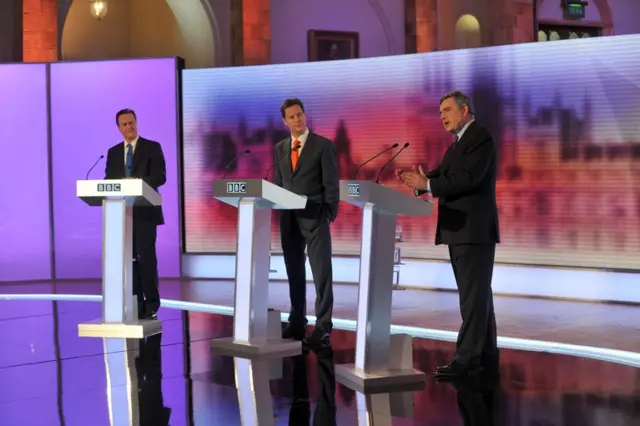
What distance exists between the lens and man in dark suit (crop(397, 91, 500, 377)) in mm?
4082

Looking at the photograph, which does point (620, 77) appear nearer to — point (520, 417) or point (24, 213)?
point (520, 417)

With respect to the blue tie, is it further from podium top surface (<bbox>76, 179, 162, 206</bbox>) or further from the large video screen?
the large video screen

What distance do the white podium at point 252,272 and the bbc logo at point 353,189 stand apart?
2.56 ft

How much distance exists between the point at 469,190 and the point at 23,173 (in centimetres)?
638

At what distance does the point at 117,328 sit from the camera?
5457 millimetres

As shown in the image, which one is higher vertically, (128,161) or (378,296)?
(128,161)

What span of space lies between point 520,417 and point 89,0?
10273 millimetres

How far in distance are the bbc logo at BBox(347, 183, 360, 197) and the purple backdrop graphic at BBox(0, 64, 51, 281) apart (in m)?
6.08

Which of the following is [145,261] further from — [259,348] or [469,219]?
[469,219]

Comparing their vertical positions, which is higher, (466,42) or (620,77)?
(466,42)

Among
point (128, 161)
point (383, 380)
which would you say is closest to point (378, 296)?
point (383, 380)

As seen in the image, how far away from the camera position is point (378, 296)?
13.2 feet

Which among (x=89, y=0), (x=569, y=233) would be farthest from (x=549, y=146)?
(x=89, y=0)

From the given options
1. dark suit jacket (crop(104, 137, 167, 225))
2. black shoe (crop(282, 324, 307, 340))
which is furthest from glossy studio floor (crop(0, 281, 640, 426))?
dark suit jacket (crop(104, 137, 167, 225))
